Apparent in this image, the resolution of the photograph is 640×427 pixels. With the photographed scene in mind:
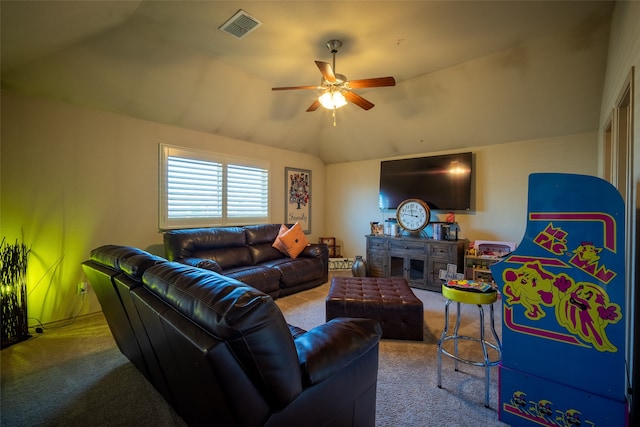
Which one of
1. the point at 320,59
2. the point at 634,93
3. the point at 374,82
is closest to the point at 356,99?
the point at 374,82

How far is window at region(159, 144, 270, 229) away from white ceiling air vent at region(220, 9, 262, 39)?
1.96m

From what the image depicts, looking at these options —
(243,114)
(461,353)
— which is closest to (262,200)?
(243,114)

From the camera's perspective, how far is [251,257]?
4137mm

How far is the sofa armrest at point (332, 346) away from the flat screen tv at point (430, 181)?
139 inches

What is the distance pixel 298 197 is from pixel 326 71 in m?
3.52

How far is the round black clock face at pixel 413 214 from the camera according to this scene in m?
4.34

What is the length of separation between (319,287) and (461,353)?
2.36 m

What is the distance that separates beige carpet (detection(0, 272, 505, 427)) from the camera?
5.44ft

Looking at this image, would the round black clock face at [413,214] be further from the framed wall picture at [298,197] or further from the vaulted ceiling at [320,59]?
the framed wall picture at [298,197]

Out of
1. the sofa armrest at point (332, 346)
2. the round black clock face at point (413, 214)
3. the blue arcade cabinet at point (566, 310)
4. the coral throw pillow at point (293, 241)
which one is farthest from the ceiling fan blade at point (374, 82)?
A: the coral throw pillow at point (293, 241)

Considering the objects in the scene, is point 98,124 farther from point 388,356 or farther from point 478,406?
point 478,406

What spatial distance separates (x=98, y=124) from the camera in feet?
10.6

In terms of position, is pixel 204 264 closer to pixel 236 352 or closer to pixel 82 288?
pixel 82 288

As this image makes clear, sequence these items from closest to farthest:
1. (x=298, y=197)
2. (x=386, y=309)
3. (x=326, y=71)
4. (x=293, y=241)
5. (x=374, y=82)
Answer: (x=326, y=71), (x=374, y=82), (x=386, y=309), (x=293, y=241), (x=298, y=197)
